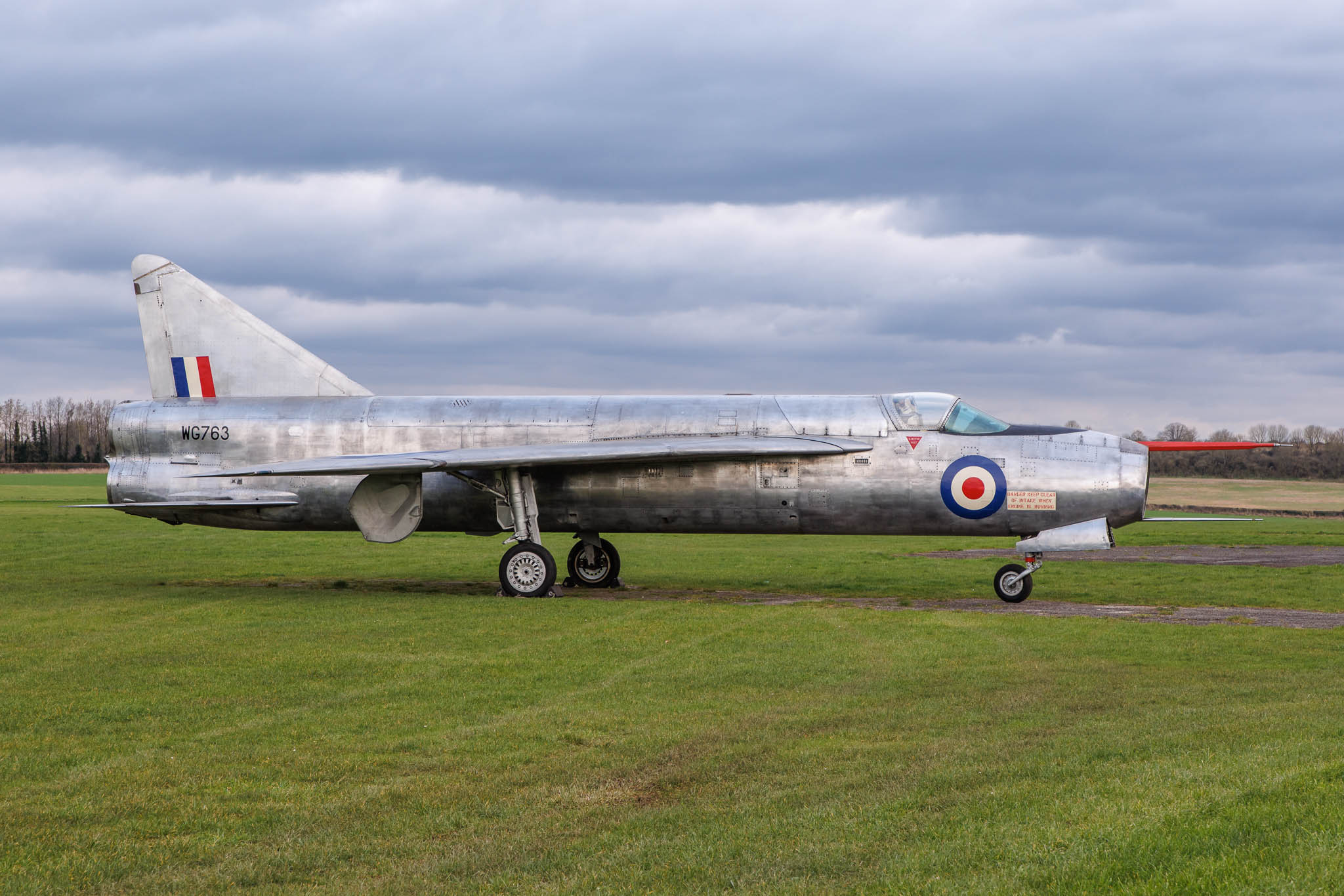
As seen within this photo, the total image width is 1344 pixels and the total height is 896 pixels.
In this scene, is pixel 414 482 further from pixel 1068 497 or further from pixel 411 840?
pixel 411 840

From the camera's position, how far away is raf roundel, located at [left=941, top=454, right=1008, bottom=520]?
1847 centimetres

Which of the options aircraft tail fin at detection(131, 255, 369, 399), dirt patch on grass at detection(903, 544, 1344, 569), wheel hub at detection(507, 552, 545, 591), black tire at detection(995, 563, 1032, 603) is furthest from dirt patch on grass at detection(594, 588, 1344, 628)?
dirt patch on grass at detection(903, 544, 1344, 569)

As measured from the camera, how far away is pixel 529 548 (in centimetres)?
1902

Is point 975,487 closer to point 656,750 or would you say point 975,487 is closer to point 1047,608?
point 1047,608

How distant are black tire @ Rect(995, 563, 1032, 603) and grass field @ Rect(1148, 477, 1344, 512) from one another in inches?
1336

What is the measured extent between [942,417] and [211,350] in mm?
13098

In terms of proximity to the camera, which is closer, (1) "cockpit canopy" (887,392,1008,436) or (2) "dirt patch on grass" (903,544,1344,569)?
(1) "cockpit canopy" (887,392,1008,436)

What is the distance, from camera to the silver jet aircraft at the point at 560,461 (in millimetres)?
18469

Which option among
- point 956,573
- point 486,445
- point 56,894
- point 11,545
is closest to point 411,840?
point 56,894

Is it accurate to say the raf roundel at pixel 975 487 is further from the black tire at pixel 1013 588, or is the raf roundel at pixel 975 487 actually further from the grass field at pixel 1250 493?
the grass field at pixel 1250 493

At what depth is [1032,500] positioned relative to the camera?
18422 mm

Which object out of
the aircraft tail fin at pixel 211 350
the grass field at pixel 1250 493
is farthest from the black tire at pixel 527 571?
the grass field at pixel 1250 493

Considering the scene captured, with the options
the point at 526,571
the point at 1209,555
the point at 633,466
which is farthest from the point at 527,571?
the point at 1209,555

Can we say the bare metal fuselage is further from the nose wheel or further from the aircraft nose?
the nose wheel
